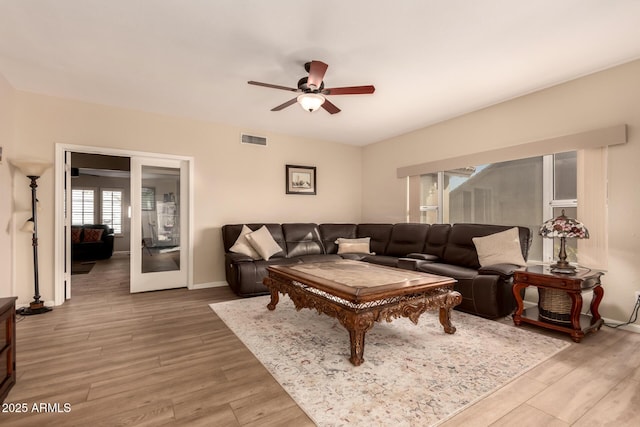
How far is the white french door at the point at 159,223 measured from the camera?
433cm

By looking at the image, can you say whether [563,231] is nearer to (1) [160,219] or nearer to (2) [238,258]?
(2) [238,258]

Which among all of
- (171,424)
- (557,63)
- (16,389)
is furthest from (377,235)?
A: (16,389)

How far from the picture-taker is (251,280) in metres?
4.00

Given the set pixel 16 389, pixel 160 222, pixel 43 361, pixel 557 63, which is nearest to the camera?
pixel 16 389

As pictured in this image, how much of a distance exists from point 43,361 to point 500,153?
16.5ft

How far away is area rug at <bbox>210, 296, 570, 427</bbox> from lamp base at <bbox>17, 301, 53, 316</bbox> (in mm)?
2119

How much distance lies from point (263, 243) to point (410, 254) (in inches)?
83.9

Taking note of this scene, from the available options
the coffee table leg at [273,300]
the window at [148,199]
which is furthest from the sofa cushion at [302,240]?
the window at [148,199]

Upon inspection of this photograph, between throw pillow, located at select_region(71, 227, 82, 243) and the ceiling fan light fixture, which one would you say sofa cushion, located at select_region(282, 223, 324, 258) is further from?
throw pillow, located at select_region(71, 227, 82, 243)

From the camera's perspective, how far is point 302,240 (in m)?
5.09

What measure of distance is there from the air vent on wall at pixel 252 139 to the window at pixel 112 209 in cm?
598

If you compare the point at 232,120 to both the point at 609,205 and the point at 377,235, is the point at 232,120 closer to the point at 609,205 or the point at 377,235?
the point at 377,235

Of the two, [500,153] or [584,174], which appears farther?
[500,153]

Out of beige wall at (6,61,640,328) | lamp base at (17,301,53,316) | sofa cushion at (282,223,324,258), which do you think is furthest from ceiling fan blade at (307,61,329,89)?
lamp base at (17,301,53,316)
